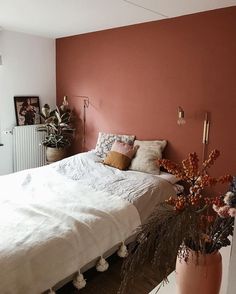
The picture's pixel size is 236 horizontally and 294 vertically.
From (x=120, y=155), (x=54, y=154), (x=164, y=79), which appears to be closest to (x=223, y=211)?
(x=120, y=155)

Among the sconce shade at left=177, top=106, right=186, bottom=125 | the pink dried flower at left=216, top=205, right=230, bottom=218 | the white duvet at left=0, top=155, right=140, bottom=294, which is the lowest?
the white duvet at left=0, top=155, right=140, bottom=294

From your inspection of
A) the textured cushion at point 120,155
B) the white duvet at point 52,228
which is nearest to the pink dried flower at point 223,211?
the white duvet at point 52,228

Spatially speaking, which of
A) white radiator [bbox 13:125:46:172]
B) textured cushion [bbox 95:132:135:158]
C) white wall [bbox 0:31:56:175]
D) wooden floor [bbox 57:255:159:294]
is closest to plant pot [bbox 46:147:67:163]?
white radiator [bbox 13:125:46:172]

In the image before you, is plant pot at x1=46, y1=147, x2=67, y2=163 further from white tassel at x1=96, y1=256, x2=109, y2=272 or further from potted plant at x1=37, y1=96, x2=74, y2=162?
white tassel at x1=96, y1=256, x2=109, y2=272

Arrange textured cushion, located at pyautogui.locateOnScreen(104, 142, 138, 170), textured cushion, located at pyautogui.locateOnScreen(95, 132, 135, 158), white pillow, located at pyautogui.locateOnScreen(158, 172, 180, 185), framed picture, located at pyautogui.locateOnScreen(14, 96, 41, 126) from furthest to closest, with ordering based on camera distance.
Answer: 1. framed picture, located at pyautogui.locateOnScreen(14, 96, 41, 126)
2. textured cushion, located at pyautogui.locateOnScreen(95, 132, 135, 158)
3. textured cushion, located at pyautogui.locateOnScreen(104, 142, 138, 170)
4. white pillow, located at pyautogui.locateOnScreen(158, 172, 180, 185)

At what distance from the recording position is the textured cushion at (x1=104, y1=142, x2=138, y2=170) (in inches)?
127

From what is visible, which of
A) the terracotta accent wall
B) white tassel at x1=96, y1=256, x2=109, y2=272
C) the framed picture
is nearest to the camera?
white tassel at x1=96, y1=256, x2=109, y2=272

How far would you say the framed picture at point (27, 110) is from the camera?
13.4ft

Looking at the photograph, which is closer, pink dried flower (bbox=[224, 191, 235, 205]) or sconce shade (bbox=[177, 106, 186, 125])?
pink dried flower (bbox=[224, 191, 235, 205])

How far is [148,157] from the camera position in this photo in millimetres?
3176

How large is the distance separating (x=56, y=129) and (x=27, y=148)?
57 centimetres

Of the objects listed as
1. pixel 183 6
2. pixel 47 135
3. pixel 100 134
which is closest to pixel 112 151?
pixel 100 134

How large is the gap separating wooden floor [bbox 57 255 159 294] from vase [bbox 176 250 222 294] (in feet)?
3.75

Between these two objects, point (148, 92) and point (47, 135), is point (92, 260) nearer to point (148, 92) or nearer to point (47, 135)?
point (148, 92)
